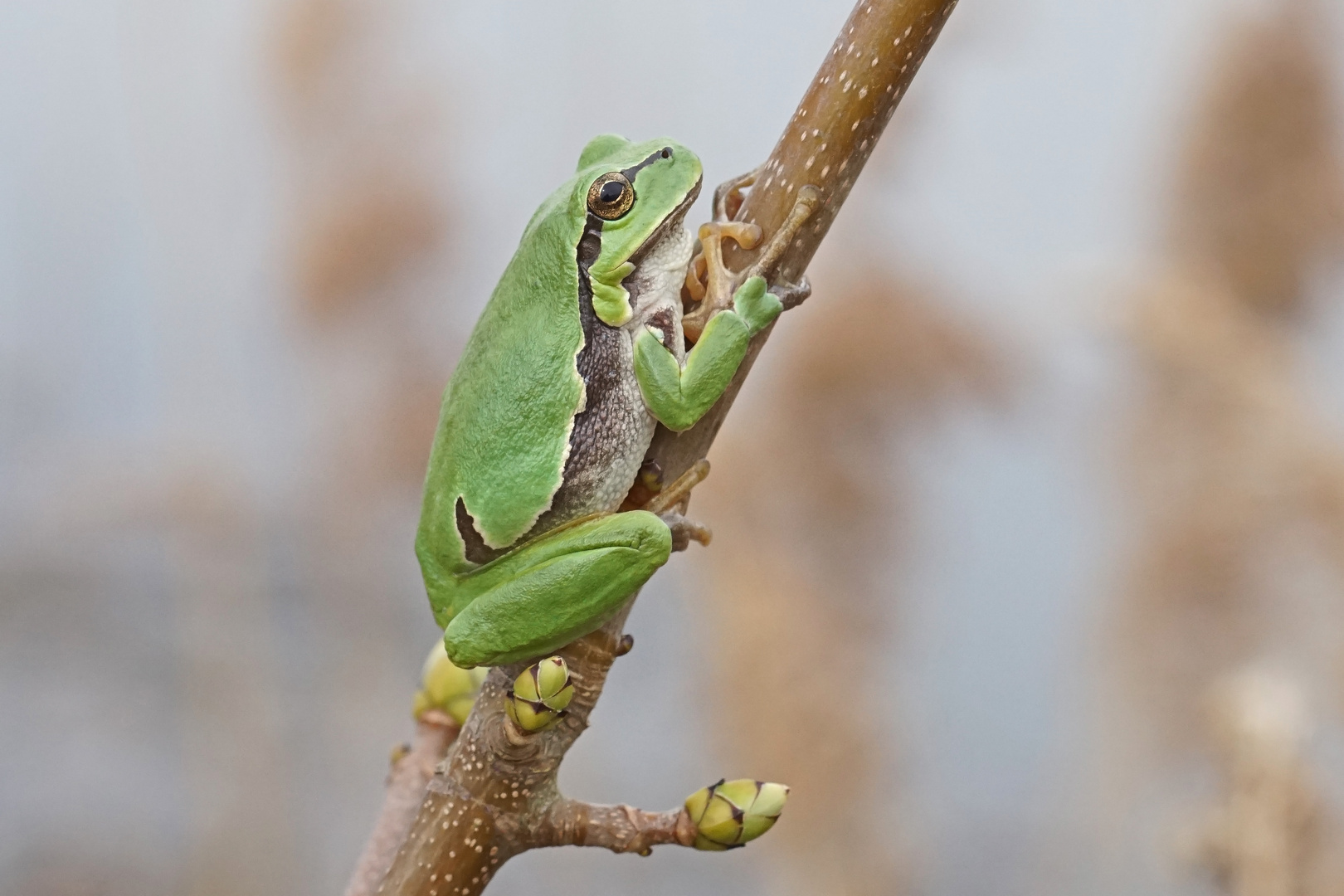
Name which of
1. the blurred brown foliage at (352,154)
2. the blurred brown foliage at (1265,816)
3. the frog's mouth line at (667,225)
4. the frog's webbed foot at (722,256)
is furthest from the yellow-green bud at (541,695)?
the blurred brown foliage at (352,154)

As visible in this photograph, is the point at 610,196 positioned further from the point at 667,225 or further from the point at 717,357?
the point at 717,357

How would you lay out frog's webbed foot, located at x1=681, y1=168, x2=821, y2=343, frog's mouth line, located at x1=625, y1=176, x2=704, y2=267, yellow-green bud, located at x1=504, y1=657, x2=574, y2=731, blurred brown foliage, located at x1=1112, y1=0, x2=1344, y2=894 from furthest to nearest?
blurred brown foliage, located at x1=1112, y1=0, x2=1344, y2=894
frog's mouth line, located at x1=625, y1=176, x2=704, y2=267
frog's webbed foot, located at x1=681, y1=168, x2=821, y2=343
yellow-green bud, located at x1=504, y1=657, x2=574, y2=731

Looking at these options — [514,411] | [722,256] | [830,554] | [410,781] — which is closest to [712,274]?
[722,256]

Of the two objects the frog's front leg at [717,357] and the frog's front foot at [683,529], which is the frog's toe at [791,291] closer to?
the frog's front leg at [717,357]

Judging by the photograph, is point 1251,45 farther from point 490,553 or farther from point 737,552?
point 490,553

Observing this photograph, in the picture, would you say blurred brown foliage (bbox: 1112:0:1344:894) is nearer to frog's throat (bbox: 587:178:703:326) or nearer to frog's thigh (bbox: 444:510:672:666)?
frog's throat (bbox: 587:178:703:326)

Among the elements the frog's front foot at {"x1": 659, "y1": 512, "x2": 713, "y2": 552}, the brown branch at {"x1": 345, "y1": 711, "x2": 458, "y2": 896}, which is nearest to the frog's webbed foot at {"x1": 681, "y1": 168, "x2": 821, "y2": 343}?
the frog's front foot at {"x1": 659, "y1": 512, "x2": 713, "y2": 552}

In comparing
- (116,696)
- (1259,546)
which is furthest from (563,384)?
(116,696)
